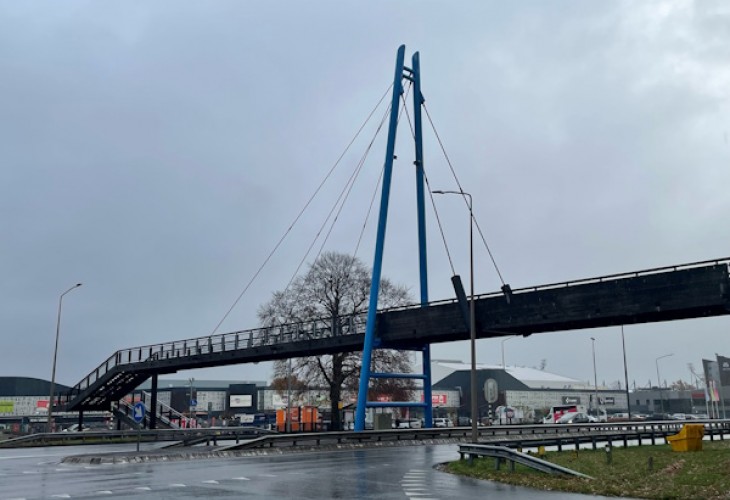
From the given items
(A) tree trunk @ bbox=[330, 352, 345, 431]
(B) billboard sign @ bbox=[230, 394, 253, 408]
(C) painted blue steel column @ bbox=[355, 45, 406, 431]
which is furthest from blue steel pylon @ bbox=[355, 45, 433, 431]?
(B) billboard sign @ bbox=[230, 394, 253, 408]

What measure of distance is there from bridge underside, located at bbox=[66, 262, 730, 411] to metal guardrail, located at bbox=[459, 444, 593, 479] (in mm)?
12802

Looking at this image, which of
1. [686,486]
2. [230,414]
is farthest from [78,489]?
[230,414]

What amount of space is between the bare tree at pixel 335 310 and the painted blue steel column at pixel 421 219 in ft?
35.3

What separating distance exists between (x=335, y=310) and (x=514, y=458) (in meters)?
38.0

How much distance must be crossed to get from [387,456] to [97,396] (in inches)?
1465

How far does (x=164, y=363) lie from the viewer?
175ft

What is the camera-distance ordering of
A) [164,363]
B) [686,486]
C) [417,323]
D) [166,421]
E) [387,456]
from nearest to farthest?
1. [686,486]
2. [387,456]
3. [417,323]
4. [164,363]
5. [166,421]

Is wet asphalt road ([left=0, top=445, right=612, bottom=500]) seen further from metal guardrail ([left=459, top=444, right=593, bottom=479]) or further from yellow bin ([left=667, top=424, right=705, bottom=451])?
yellow bin ([left=667, top=424, right=705, bottom=451])

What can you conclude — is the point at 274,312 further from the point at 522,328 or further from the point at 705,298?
the point at 705,298

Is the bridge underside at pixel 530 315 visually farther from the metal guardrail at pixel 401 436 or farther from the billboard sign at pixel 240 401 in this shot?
the billboard sign at pixel 240 401

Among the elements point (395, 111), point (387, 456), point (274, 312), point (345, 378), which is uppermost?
point (395, 111)

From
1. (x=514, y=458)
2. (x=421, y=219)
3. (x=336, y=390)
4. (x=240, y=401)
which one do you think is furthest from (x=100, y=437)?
(x=240, y=401)

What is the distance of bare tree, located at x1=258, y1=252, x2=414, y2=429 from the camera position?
56622 mm

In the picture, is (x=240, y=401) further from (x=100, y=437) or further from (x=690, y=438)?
(x=690, y=438)
